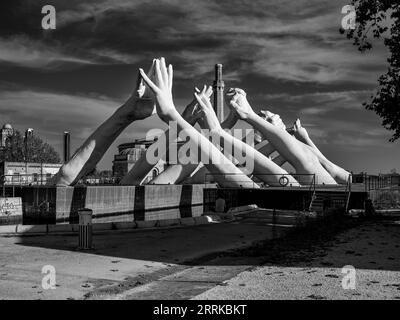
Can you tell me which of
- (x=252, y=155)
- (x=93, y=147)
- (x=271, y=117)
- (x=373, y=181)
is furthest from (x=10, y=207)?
(x=271, y=117)

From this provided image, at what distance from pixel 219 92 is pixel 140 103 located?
4948 cm

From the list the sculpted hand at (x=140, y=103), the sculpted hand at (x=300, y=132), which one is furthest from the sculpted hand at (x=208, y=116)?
the sculpted hand at (x=300, y=132)

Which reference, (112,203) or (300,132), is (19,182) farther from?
(300,132)

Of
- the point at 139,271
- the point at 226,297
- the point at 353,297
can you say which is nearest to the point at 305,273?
the point at 353,297

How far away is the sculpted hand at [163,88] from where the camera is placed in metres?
29.2

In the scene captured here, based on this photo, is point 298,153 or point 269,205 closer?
point 269,205

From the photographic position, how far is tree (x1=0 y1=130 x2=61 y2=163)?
231 ft

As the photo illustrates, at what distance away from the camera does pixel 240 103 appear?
36969 mm

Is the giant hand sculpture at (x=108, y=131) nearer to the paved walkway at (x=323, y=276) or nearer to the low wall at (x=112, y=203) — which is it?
the low wall at (x=112, y=203)

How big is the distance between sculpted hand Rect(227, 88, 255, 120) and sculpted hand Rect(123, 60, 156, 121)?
858 centimetres
